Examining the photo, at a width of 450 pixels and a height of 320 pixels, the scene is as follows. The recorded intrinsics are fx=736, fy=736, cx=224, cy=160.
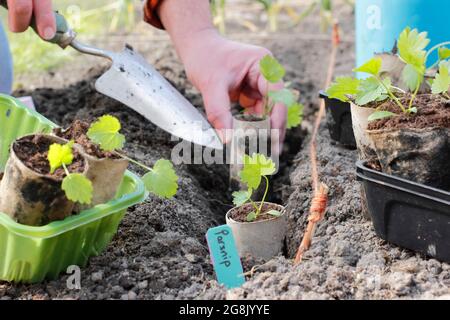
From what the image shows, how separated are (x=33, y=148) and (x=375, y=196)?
2.25ft

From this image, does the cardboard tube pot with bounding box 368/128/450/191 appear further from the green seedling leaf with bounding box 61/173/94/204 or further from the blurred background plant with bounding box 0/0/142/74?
the blurred background plant with bounding box 0/0/142/74

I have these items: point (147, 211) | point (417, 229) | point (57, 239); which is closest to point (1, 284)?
point (57, 239)

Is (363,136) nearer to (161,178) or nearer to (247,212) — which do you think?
(247,212)

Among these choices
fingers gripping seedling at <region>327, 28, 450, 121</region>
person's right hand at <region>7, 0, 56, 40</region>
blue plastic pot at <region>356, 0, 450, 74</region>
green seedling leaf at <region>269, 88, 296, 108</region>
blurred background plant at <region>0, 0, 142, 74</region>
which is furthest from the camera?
blurred background plant at <region>0, 0, 142, 74</region>

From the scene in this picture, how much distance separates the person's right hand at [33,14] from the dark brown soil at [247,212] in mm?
699

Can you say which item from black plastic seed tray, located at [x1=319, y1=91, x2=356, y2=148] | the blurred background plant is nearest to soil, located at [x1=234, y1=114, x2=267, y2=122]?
black plastic seed tray, located at [x1=319, y1=91, x2=356, y2=148]

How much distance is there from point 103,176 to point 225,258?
0.28 m

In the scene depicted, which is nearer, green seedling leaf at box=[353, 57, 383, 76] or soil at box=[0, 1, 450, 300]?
soil at box=[0, 1, 450, 300]

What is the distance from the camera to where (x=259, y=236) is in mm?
1592

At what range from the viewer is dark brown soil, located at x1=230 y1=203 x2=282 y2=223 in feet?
5.32

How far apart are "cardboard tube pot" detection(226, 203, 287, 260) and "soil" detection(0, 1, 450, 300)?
0.21 ft

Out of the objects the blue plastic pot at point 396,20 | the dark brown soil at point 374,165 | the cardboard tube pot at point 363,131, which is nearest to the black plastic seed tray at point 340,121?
the blue plastic pot at point 396,20

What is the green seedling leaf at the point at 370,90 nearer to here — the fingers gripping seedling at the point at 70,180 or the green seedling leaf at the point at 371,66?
the green seedling leaf at the point at 371,66
